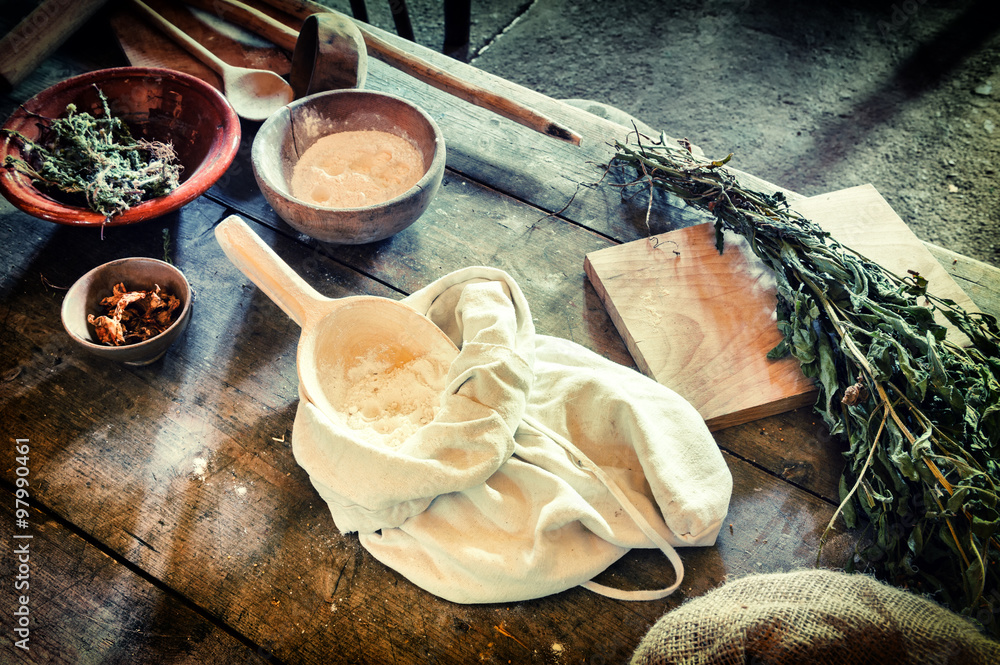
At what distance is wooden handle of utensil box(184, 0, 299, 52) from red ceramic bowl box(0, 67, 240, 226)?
0.46m

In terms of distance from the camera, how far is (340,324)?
3.73ft

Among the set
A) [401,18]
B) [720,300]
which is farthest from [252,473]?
[401,18]

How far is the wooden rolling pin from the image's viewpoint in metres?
1.53

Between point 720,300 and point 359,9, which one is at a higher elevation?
point 359,9

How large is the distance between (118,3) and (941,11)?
432cm

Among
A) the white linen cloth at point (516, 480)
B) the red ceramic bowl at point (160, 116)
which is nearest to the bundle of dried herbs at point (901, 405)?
the white linen cloth at point (516, 480)

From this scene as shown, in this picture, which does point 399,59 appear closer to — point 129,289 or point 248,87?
point 248,87

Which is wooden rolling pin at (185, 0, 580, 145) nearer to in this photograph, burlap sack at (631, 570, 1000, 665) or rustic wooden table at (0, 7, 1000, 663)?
rustic wooden table at (0, 7, 1000, 663)

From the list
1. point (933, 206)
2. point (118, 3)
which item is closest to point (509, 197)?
point (118, 3)

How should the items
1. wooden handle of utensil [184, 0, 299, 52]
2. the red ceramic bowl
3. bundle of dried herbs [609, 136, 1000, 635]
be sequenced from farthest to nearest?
1. wooden handle of utensil [184, 0, 299, 52]
2. the red ceramic bowl
3. bundle of dried herbs [609, 136, 1000, 635]

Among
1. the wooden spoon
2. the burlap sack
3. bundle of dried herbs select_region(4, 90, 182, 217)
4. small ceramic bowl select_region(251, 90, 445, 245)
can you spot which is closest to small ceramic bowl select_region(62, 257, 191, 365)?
bundle of dried herbs select_region(4, 90, 182, 217)

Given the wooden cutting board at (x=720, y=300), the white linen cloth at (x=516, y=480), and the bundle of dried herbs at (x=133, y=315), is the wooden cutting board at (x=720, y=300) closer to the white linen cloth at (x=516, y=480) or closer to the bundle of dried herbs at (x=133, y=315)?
the white linen cloth at (x=516, y=480)

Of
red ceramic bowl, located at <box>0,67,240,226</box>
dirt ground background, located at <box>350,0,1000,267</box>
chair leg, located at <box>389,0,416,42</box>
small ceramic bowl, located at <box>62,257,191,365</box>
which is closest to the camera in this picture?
small ceramic bowl, located at <box>62,257,191,365</box>

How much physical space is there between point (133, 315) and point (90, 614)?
1.80ft
